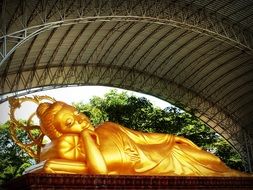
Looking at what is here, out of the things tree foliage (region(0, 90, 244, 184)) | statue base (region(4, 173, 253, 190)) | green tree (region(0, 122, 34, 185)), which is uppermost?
tree foliage (region(0, 90, 244, 184))

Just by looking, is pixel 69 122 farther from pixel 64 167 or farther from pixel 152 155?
pixel 152 155

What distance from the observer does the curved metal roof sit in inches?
728

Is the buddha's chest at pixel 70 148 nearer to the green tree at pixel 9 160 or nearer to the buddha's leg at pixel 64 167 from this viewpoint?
the buddha's leg at pixel 64 167

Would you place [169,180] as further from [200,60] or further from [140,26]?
[200,60]

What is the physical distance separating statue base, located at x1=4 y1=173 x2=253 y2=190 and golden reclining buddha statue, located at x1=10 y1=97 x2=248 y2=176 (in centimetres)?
24

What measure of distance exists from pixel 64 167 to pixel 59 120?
90cm

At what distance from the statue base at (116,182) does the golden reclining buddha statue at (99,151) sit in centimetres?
24

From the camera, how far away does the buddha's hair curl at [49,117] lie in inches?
266

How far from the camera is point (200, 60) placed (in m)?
25.1

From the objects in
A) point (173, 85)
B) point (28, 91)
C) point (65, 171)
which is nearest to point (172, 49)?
point (173, 85)

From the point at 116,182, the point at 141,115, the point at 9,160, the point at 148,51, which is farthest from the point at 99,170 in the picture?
the point at 148,51

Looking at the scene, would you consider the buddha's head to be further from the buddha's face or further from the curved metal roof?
the curved metal roof

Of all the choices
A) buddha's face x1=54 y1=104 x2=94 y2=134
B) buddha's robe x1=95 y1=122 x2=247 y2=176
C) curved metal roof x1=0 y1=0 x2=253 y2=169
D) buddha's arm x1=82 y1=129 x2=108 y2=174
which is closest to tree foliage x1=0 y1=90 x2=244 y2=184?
curved metal roof x1=0 y1=0 x2=253 y2=169

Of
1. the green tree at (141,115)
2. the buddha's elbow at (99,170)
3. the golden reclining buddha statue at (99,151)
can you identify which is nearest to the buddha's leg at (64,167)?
the golden reclining buddha statue at (99,151)
